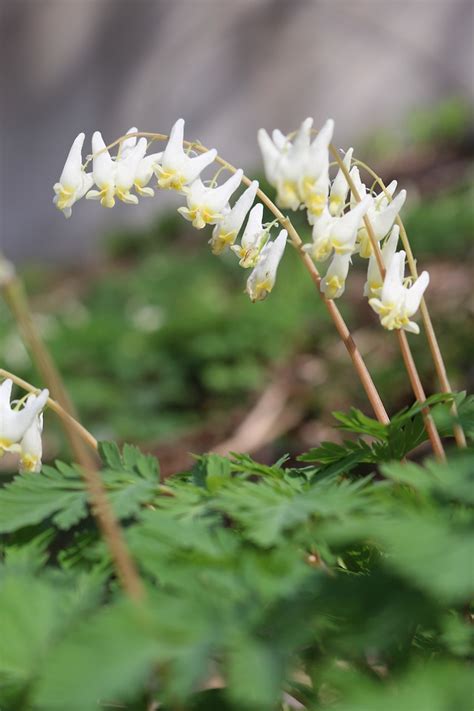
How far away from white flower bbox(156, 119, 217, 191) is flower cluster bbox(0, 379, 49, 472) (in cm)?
45

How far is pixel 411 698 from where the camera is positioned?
78 cm

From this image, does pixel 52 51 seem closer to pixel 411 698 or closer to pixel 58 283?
pixel 58 283

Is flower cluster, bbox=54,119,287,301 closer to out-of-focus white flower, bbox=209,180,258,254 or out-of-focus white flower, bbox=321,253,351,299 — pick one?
out-of-focus white flower, bbox=209,180,258,254

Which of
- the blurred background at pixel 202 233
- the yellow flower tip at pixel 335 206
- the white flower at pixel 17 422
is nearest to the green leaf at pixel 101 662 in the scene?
the white flower at pixel 17 422

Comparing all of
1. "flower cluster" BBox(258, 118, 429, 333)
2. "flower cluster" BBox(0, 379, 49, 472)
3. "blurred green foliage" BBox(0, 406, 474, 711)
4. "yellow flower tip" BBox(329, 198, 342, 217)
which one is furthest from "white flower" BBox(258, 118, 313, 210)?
"flower cluster" BBox(0, 379, 49, 472)

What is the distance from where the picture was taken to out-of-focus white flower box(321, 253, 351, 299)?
143 centimetres

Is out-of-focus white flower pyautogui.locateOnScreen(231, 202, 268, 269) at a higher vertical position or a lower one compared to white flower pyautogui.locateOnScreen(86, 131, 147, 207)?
lower

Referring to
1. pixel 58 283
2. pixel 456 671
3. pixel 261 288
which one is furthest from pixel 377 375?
pixel 58 283

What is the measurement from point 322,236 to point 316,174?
0.37ft

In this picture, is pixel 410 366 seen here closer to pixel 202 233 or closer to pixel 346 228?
pixel 346 228

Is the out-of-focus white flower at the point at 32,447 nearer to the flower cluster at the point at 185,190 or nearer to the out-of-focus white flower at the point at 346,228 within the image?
the flower cluster at the point at 185,190

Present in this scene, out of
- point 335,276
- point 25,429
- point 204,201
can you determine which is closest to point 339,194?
point 335,276

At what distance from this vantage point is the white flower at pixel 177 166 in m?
1.52

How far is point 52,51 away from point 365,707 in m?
16.9
